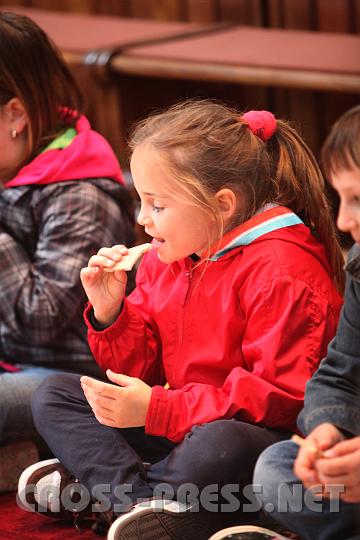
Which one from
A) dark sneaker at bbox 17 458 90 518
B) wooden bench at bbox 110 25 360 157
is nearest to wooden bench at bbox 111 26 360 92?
wooden bench at bbox 110 25 360 157

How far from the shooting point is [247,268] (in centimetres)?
150

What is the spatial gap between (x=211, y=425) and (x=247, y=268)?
0.23 m

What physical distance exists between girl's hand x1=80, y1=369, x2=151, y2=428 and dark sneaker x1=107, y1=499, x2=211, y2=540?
118 millimetres

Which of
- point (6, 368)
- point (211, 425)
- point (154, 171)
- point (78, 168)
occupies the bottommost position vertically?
point (6, 368)

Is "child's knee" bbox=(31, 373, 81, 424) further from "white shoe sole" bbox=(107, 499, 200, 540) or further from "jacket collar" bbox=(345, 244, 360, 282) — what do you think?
"jacket collar" bbox=(345, 244, 360, 282)

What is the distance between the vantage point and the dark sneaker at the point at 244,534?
137 cm

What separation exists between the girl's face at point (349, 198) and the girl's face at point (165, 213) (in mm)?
297

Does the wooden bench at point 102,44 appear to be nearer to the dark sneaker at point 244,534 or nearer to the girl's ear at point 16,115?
the girl's ear at point 16,115

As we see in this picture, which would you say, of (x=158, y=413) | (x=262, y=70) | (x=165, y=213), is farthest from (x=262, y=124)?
(x=262, y=70)

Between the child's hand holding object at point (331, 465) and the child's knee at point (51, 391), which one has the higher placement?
the child's hand holding object at point (331, 465)

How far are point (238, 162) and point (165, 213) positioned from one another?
128 mm

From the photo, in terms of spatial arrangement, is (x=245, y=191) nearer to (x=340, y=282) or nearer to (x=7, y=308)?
(x=340, y=282)

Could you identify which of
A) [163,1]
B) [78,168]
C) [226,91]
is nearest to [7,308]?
[78,168]

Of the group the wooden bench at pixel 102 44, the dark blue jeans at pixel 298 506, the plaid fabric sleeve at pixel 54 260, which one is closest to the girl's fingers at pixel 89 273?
the plaid fabric sleeve at pixel 54 260
